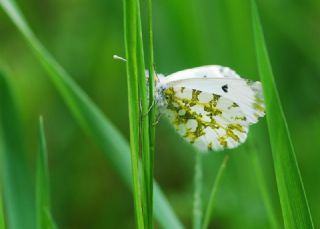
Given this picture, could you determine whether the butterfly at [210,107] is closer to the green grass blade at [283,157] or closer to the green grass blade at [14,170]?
the green grass blade at [14,170]

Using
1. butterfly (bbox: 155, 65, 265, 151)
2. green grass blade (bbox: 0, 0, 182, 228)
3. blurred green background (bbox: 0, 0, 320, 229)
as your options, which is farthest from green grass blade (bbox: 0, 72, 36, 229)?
blurred green background (bbox: 0, 0, 320, 229)

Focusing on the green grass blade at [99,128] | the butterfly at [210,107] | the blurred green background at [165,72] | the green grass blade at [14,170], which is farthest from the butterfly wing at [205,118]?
the blurred green background at [165,72]

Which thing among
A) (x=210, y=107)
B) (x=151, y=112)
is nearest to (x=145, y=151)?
(x=151, y=112)

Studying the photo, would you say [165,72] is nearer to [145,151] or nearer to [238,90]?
[238,90]

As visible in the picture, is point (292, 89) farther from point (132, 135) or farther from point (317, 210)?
point (132, 135)

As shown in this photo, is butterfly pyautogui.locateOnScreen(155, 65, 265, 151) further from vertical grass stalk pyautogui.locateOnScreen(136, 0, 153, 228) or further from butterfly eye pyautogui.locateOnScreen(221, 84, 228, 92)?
vertical grass stalk pyautogui.locateOnScreen(136, 0, 153, 228)
